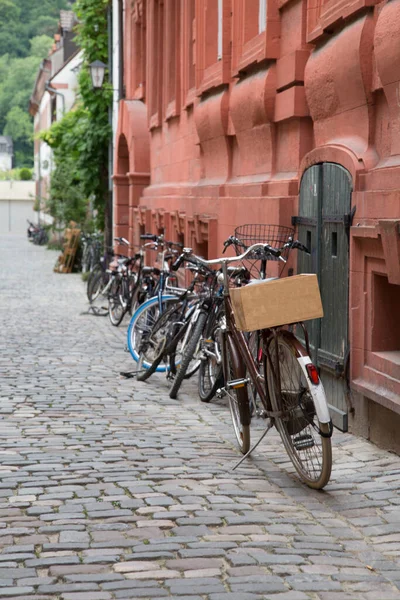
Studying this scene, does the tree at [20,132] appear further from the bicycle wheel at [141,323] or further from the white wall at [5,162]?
the bicycle wheel at [141,323]

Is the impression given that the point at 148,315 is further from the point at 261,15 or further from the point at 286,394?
the point at 286,394

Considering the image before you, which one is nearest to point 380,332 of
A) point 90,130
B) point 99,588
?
point 99,588

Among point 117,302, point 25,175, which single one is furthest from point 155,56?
point 25,175

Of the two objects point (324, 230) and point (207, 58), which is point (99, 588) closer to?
point (324, 230)

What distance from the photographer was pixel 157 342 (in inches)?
403

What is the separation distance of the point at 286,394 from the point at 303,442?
30 centimetres

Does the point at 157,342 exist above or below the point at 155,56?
below

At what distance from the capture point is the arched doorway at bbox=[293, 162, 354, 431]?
25.3 feet

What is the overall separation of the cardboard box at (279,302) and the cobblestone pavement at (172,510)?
2.95 ft

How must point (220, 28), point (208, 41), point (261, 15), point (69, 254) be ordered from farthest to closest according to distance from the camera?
point (69, 254) → point (208, 41) → point (220, 28) → point (261, 15)

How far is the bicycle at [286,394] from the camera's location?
5.84 metres

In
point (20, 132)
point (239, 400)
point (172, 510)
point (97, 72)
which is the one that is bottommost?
point (172, 510)

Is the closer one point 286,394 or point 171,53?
point 286,394

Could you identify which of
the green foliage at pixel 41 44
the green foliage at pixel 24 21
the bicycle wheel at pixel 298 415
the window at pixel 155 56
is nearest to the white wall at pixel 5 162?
the green foliage at pixel 24 21
